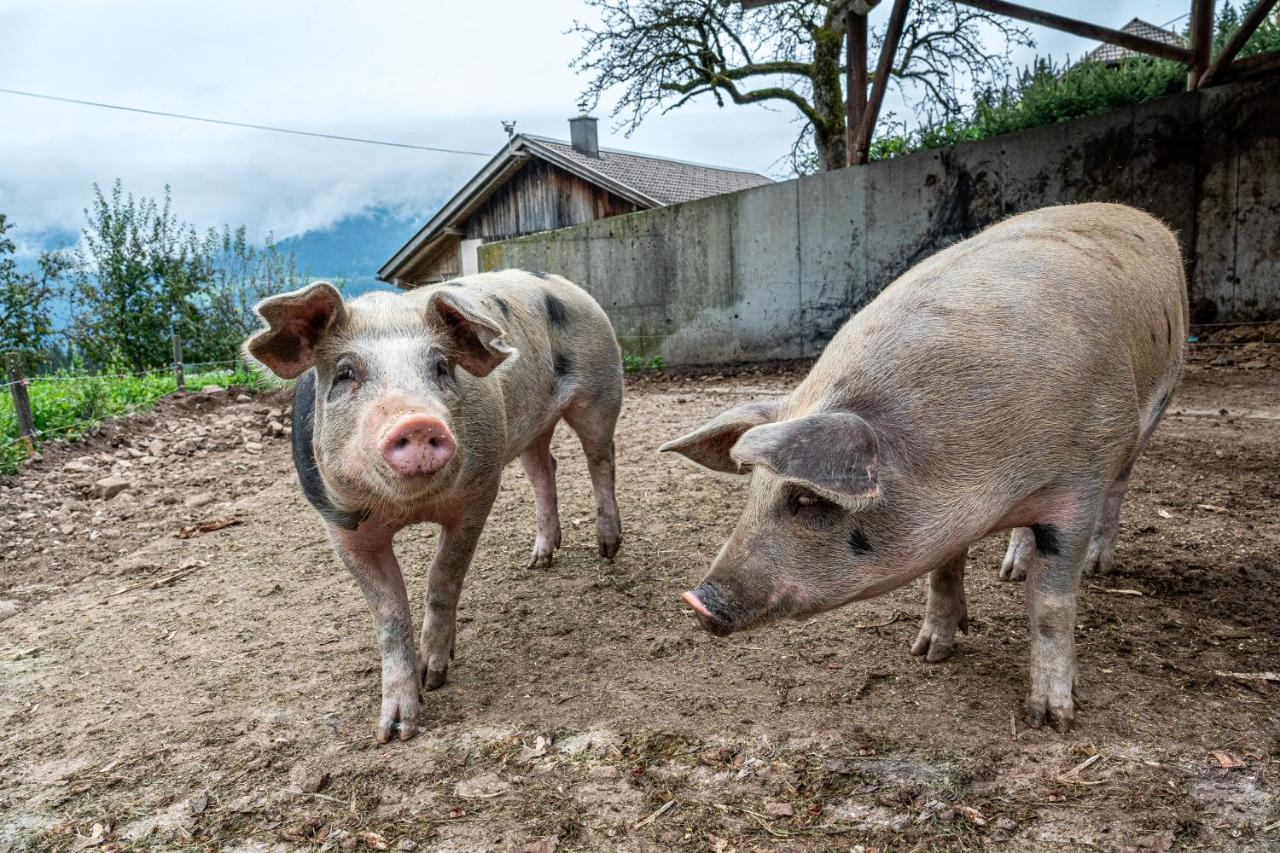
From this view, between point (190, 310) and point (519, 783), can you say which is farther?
point (190, 310)

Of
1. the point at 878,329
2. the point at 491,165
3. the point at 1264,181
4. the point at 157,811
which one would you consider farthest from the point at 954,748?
the point at 491,165

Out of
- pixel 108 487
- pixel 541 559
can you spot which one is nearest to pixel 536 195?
pixel 108 487

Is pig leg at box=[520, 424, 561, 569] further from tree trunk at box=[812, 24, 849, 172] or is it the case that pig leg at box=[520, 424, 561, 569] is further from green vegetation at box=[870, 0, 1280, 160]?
tree trunk at box=[812, 24, 849, 172]

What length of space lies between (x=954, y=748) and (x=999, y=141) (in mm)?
8761

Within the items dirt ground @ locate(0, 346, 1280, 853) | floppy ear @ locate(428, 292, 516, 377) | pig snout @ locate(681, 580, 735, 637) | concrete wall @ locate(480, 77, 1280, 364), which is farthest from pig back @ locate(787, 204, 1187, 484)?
concrete wall @ locate(480, 77, 1280, 364)

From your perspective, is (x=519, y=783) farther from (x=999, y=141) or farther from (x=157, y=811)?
(x=999, y=141)

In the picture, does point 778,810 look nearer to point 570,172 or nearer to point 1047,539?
point 1047,539

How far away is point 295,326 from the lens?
2818mm

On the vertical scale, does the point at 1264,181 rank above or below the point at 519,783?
above

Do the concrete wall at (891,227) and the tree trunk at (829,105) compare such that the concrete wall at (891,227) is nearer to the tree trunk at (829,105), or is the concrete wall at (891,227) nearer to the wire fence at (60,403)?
the tree trunk at (829,105)

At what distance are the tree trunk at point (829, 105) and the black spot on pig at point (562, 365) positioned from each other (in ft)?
38.3

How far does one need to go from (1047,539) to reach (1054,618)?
25 centimetres

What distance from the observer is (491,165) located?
22.0 meters

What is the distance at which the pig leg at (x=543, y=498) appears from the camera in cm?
471
